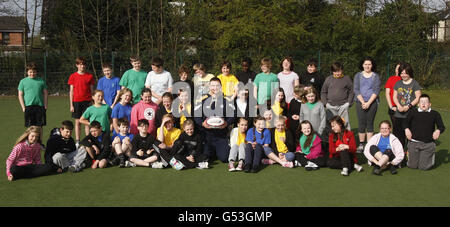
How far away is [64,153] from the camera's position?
6664 mm

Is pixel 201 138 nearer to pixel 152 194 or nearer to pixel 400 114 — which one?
pixel 152 194

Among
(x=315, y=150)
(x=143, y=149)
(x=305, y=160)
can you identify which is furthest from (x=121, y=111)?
(x=315, y=150)

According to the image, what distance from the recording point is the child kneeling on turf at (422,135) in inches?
261

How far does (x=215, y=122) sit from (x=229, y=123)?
0.93ft

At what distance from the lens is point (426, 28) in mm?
22969

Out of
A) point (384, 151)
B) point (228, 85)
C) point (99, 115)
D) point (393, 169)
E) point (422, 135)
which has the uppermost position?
point (228, 85)

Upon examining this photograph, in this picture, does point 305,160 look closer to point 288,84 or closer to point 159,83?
point 288,84

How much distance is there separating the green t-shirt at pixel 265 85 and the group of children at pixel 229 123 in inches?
0.7

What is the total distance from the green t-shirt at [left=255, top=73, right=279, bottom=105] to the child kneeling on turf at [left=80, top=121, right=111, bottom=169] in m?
2.66

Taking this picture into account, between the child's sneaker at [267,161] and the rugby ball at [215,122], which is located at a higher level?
the rugby ball at [215,122]

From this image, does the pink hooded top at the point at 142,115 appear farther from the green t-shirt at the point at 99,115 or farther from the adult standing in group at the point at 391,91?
the adult standing in group at the point at 391,91

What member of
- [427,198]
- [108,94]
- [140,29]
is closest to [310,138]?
[427,198]

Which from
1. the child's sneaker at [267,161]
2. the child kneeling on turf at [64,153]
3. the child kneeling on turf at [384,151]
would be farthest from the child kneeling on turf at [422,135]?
the child kneeling on turf at [64,153]
